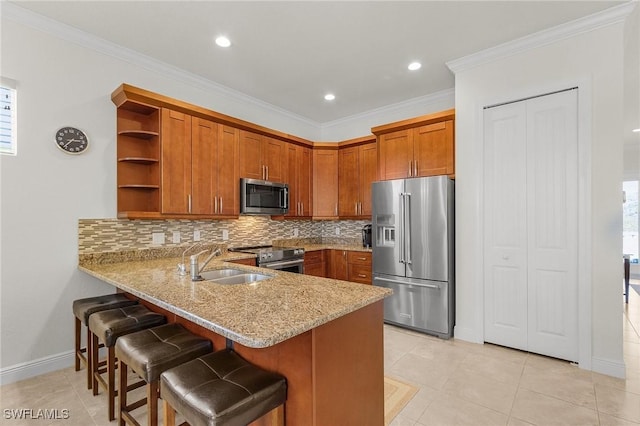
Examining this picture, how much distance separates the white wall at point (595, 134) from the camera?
2473 mm

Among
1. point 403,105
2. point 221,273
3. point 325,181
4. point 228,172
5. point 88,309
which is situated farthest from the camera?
point 325,181

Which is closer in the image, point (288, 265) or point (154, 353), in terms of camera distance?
point (154, 353)

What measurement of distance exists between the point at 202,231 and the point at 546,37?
3995mm

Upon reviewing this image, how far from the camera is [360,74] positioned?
11.6 feet

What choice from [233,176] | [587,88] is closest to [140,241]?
[233,176]

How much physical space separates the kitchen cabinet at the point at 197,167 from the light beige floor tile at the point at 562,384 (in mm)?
3208

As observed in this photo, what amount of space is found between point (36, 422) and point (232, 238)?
2372 millimetres

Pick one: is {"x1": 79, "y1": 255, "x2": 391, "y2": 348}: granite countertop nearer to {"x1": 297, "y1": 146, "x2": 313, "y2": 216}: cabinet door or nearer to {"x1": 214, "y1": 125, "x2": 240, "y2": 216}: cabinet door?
{"x1": 214, "y1": 125, "x2": 240, "y2": 216}: cabinet door

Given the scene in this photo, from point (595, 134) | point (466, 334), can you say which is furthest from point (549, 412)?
point (595, 134)

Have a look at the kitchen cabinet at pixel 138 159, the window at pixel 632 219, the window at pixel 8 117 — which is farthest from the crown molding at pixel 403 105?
the window at pixel 632 219

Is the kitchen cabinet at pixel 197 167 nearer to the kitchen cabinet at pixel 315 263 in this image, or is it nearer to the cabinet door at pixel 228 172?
the cabinet door at pixel 228 172

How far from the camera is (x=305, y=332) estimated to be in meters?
1.32

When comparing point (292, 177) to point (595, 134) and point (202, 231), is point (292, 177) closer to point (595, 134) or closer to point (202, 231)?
point (202, 231)

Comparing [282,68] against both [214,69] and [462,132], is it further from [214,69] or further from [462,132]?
[462,132]
